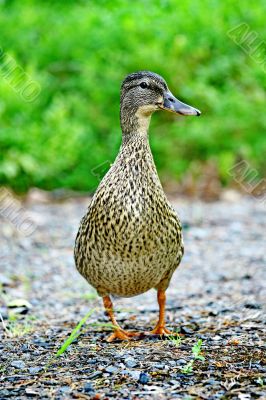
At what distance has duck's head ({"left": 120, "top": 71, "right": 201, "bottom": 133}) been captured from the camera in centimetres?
471

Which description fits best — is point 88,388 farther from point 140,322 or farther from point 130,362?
point 140,322

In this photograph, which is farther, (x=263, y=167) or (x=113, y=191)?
(x=263, y=167)

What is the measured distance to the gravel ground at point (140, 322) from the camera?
3.61 m

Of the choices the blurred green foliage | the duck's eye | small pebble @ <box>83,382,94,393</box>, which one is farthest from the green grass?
the blurred green foliage

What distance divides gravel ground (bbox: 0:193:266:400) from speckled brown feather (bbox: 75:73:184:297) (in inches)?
15.8

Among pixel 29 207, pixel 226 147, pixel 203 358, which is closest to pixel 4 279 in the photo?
pixel 203 358

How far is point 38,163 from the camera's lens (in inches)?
432

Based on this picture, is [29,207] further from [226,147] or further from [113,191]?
[113,191]

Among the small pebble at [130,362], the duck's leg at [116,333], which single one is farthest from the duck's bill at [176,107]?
the small pebble at [130,362]

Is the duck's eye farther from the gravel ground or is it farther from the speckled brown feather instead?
the gravel ground

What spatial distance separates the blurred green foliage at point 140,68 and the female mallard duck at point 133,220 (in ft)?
20.6

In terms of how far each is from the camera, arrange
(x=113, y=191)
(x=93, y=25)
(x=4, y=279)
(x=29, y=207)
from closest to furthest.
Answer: (x=113, y=191), (x=4, y=279), (x=29, y=207), (x=93, y=25)

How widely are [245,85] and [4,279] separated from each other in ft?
20.8

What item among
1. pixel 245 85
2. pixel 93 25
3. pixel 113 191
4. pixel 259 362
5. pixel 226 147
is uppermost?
pixel 93 25
